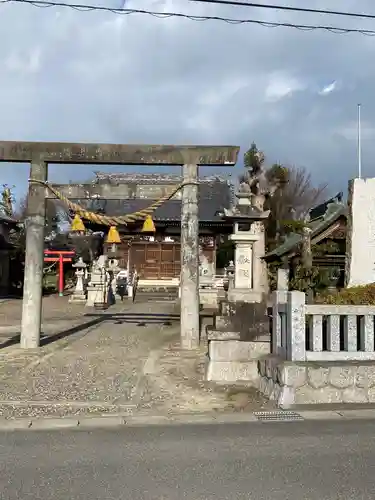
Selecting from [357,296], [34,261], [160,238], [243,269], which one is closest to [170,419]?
[357,296]

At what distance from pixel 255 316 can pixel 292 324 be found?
2009 millimetres

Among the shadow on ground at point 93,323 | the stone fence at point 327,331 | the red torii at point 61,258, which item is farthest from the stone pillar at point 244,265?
the red torii at point 61,258

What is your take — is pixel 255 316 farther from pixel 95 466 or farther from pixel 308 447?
pixel 95 466

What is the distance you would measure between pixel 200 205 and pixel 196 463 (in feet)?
121

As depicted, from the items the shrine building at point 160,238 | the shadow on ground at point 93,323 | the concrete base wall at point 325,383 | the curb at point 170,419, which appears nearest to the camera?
the curb at point 170,419

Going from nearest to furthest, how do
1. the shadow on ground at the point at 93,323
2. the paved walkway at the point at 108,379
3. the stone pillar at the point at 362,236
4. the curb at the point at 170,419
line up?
1. the curb at the point at 170,419
2. the paved walkway at the point at 108,379
3. the stone pillar at the point at 362,236
4. the shadow on ground at the point at 93,323

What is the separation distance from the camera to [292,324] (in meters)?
7.04

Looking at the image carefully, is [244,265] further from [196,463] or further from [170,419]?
[196,463]

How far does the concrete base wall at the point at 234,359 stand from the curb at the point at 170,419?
185 centimetres

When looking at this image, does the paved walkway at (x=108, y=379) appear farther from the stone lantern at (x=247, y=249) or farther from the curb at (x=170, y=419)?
the stone lantern at (x=247, y=249)

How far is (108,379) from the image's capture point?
870cm

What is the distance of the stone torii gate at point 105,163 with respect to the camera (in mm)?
11695

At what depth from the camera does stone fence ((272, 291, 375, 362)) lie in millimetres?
7090

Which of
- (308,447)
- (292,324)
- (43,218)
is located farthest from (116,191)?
(308,447)
